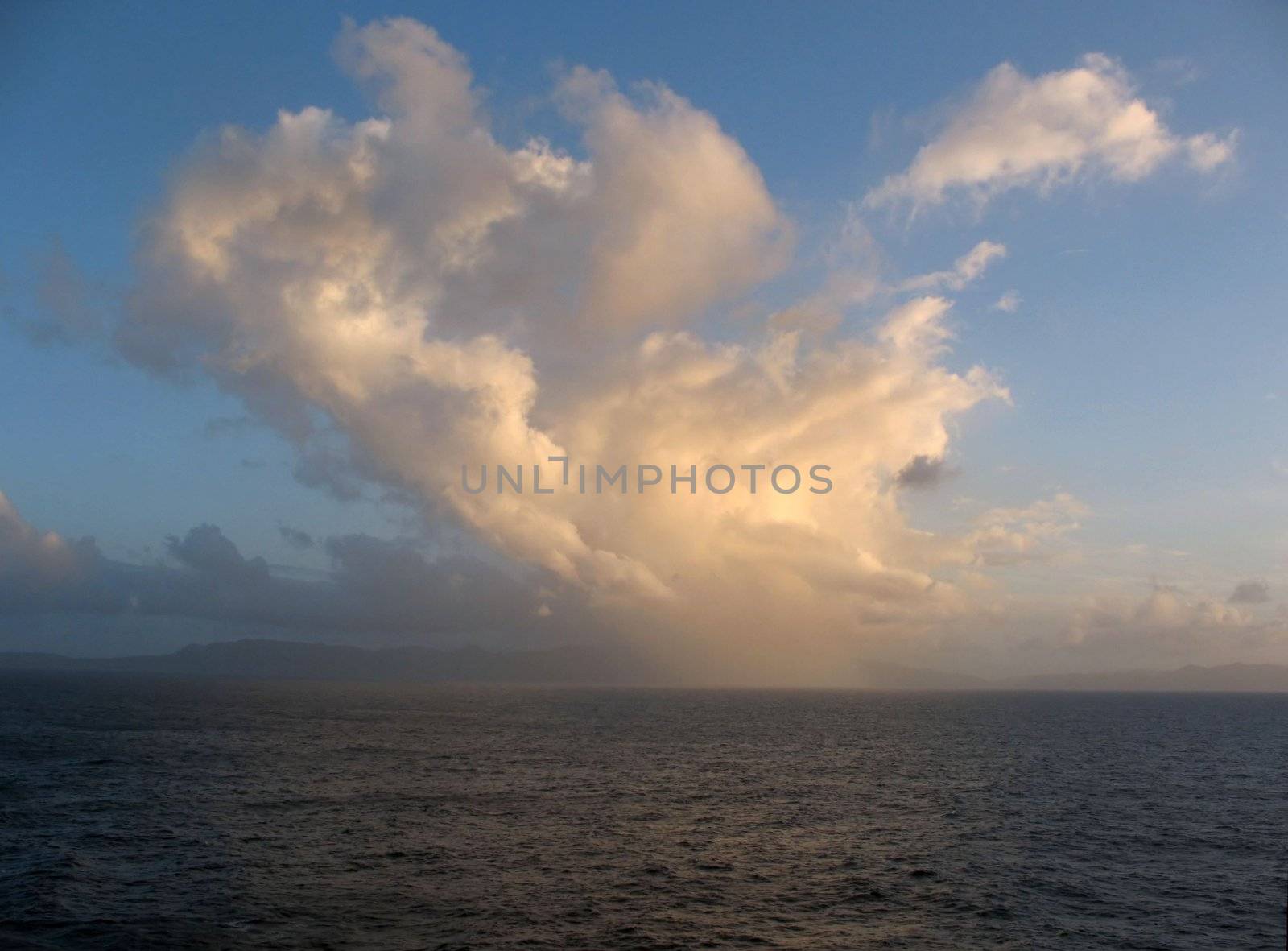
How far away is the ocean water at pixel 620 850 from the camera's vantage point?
42.0 m

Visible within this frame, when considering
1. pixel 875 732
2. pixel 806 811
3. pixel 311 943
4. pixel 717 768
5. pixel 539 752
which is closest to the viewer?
pixel 311 943

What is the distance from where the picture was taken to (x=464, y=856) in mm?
54375

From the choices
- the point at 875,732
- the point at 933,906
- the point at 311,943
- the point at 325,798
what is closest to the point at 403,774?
the point at 325,798

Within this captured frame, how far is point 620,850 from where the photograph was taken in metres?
57.2

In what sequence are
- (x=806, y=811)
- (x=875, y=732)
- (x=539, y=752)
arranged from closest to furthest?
(x=806, y=811) → (x=539, y=752) → (x=875, y=732)

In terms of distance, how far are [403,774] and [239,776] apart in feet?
53.2

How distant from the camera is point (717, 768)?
325 feet

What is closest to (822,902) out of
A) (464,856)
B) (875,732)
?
(464,856)

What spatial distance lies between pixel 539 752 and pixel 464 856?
2324 inches

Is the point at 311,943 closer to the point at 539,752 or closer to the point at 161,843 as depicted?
the point at 161,843

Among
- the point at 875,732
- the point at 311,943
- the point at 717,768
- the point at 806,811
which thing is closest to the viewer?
the point at 311,943

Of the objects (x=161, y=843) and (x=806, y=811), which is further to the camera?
(x=806, y=811)

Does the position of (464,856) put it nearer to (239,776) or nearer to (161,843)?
(161,843)

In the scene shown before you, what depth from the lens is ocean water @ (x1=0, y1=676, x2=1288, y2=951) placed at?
42.0m
